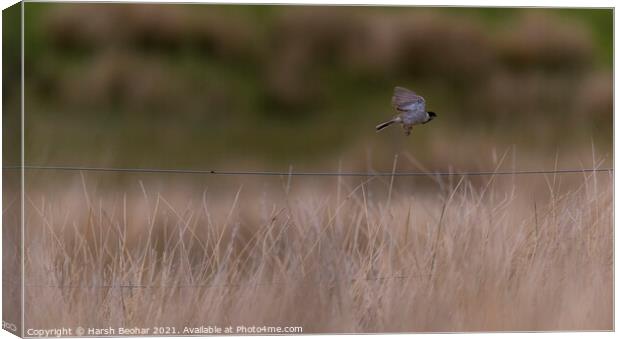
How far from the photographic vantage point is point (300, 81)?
867 centimetres

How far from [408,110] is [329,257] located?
42.8 inches

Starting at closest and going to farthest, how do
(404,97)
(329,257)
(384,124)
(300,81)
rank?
(329,257), (300,81), (404,97), (384,124)

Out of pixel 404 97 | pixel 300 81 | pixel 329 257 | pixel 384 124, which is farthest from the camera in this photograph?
pixel 384 124

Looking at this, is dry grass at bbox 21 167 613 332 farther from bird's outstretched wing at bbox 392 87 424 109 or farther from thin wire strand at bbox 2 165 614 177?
bird's outstretched wing at bbox 392 87 424 109

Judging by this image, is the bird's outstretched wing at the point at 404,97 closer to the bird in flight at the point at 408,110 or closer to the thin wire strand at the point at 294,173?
the bird in flight at the point at 408,110

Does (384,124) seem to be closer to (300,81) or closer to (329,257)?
(300,81)

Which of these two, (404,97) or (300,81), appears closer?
(300,81)

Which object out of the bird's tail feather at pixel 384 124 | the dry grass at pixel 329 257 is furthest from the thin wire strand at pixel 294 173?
the bird's tail feather at pixel 384 124

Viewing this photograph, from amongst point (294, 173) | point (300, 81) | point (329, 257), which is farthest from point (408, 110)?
point (329, 257)

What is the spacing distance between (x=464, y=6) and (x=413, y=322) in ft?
5.96

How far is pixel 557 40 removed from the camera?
Result: 348 inches

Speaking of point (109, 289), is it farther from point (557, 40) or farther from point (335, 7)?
point (557, 40)

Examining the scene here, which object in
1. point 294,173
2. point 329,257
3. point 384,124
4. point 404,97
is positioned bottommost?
point 329,257

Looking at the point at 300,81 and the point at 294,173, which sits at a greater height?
the point at 300,81
